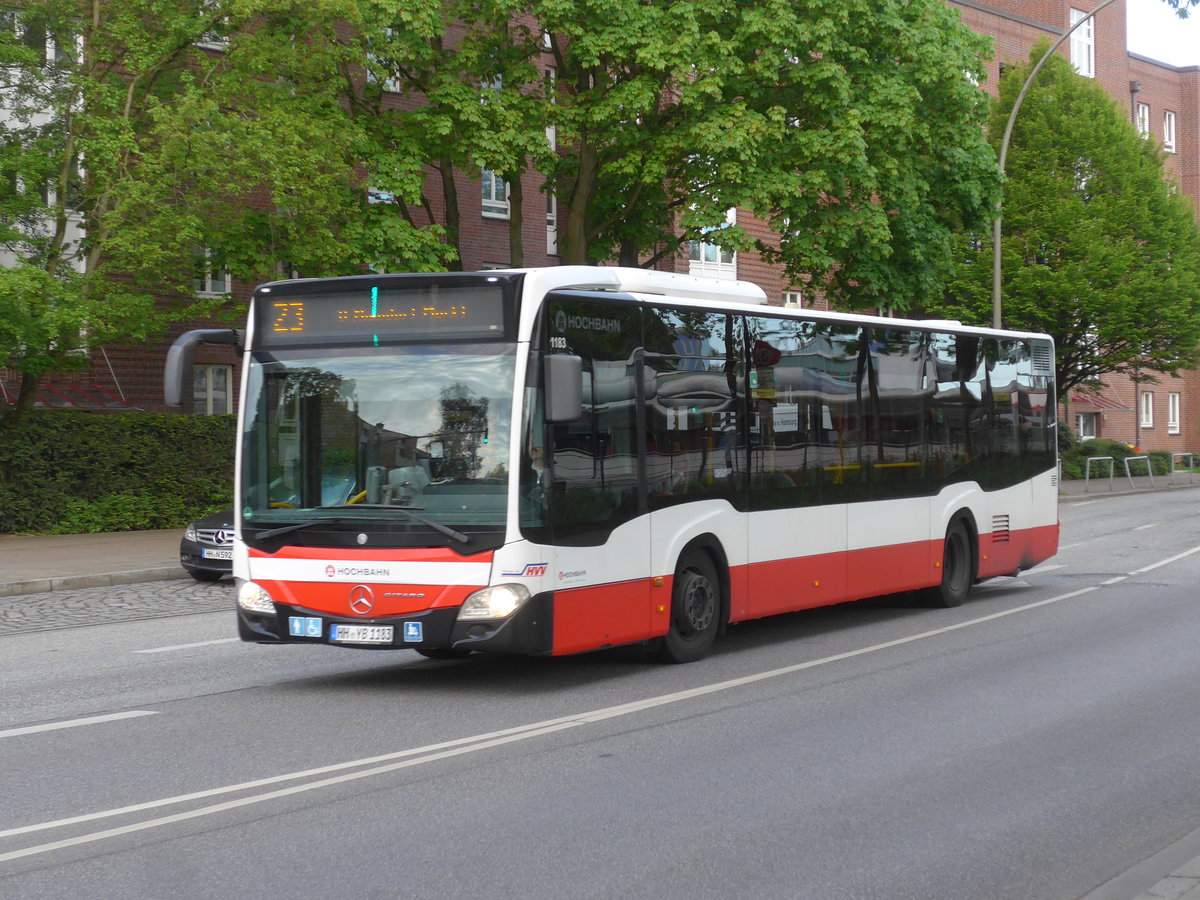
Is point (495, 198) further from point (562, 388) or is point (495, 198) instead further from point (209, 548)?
point (562, 388)

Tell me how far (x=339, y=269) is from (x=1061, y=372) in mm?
25786

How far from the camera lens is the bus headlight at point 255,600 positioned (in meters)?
9.65

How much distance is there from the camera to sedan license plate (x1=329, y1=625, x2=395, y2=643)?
9250mm

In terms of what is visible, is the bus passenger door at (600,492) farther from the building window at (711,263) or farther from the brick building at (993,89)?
the building window at (711,263)

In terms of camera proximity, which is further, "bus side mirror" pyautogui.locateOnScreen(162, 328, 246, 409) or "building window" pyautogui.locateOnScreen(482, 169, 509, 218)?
"building window" pyautogui.locateOnScreen(482, 169, 509, 218)

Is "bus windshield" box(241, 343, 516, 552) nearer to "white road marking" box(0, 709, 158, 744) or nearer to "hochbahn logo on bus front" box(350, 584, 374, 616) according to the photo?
"hochbahn logo on bus front" box(350, 584, 374, 616)

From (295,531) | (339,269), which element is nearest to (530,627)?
(295,531)

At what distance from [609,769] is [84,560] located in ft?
49.9

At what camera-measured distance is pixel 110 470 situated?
25766 mm

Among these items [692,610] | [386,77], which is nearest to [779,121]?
[386,77]

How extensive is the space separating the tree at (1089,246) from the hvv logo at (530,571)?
1288 inches

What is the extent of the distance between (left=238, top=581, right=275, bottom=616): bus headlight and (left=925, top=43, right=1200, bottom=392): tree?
32864 millimetres

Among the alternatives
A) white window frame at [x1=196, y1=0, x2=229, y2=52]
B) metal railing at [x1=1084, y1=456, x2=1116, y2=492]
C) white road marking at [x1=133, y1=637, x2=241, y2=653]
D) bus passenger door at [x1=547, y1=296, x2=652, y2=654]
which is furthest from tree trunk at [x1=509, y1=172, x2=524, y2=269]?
metal railing at [x1=1084, y1=456, x2=1116, y2=492]

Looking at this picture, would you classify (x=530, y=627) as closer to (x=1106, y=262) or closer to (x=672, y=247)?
(x=672, y=247)
